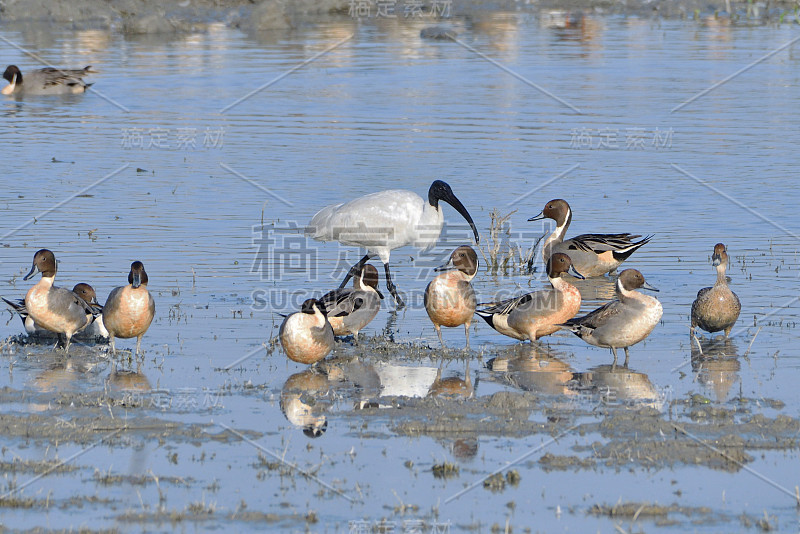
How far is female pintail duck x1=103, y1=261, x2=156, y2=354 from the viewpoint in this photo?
8445mm

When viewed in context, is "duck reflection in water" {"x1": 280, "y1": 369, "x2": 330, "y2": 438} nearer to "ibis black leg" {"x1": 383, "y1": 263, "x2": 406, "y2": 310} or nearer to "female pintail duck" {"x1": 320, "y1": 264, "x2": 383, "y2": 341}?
"female pintail duck" {"x1": 320, "y1": 264, "x2": 383, "y2": 341}

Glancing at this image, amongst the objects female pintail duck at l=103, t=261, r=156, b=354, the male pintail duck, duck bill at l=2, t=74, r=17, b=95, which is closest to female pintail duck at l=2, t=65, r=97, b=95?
duck bill at l=2, t=74, r=17, b=95

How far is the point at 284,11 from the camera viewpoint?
1259 inches

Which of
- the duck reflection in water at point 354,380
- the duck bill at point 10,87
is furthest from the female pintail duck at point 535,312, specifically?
the duck bill at point 10,87

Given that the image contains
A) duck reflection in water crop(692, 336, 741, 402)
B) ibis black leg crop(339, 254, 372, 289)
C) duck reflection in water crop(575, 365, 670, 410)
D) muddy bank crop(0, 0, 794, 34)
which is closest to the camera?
duck reflection in water crop(575, 365, 670, 410)

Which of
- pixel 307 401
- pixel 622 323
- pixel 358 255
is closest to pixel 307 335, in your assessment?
pixel 307 401

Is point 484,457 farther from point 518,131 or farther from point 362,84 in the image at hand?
point 362,84

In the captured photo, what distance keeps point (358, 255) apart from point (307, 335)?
4.42 metres

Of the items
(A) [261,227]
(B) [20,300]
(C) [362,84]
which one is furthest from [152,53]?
(B) [20,300]

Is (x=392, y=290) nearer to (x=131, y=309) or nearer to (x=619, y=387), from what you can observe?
(x=131, y=309)

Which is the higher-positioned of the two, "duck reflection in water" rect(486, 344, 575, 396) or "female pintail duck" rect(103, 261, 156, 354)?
"female pintail duck" rect(103, 261, 156, 354)

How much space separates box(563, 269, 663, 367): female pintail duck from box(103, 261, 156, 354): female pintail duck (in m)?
3.08

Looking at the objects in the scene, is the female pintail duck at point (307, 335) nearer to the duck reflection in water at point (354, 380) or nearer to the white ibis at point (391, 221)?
the duck reflection in water at point (354, 380)

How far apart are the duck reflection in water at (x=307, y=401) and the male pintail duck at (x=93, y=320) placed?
189 centimetres
